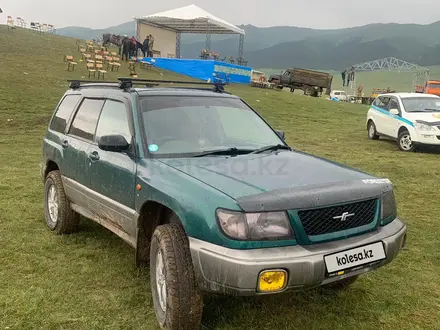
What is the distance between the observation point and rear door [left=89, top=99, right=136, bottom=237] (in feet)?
11.3

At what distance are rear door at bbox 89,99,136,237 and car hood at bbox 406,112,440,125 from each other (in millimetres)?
9309

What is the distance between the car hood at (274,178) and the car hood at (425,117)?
8677 mm

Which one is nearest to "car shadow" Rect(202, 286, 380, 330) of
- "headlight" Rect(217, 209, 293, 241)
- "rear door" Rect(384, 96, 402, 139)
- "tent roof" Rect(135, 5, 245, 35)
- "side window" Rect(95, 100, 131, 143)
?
"headlight" Rect(217, 209, 293, 241)

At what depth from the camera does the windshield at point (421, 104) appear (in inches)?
460

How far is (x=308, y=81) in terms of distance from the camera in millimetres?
33562

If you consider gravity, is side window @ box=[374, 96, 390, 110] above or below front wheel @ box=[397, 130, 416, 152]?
above

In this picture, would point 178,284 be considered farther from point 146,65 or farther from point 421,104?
point 146,65

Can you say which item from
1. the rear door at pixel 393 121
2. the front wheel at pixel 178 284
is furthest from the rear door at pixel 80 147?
the rear door at pixel 393 121

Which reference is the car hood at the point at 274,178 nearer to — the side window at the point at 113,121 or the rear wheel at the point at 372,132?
the side window at the point at 113,121

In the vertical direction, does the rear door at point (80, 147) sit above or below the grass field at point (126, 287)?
above

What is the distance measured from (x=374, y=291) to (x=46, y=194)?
3777 millimetres

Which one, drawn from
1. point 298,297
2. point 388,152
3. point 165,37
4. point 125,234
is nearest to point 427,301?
point 298,297

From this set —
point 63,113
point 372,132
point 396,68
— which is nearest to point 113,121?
point 63,113

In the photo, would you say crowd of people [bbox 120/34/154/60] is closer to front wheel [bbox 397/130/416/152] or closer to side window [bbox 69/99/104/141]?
front wheel [bbox 397/130/416/152]
